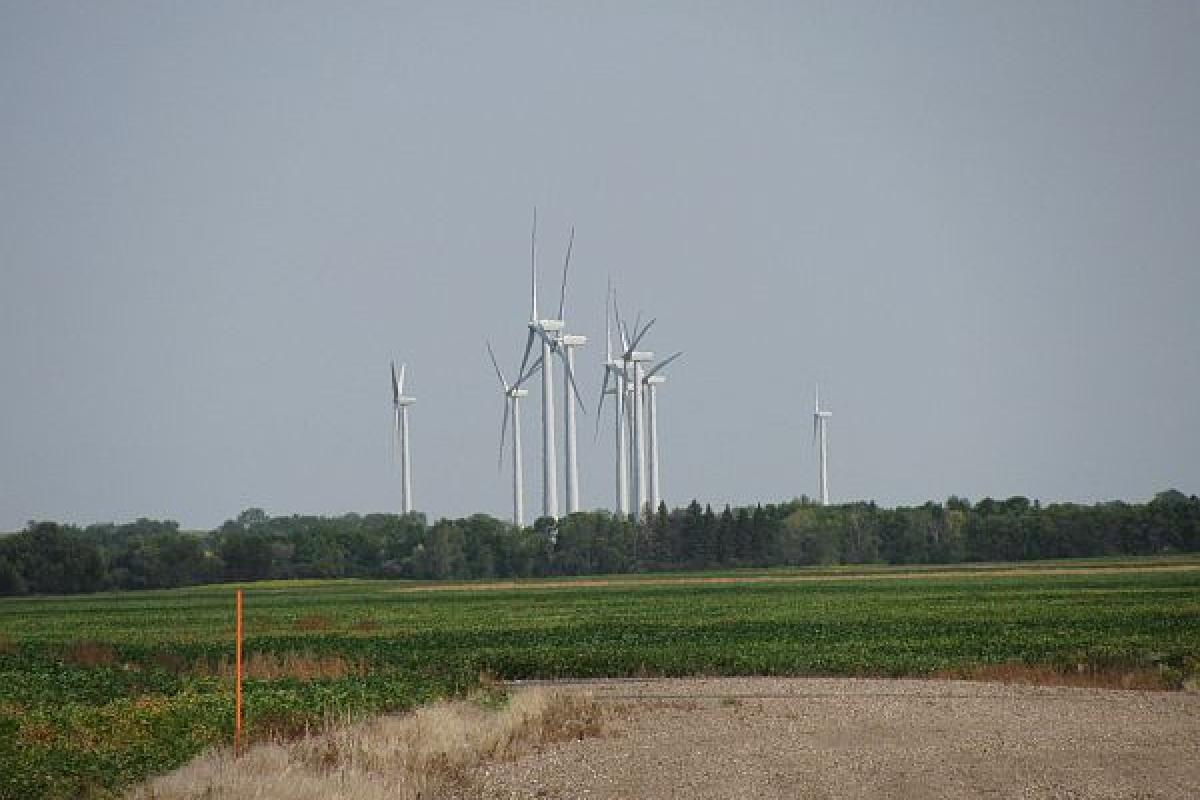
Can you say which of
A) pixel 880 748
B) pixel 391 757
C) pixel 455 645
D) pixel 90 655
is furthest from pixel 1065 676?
pixel 90 655

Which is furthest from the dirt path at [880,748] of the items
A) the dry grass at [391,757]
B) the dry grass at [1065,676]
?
the dry grass at [1065,676]

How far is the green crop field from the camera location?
115 ft

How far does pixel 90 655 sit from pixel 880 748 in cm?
3537

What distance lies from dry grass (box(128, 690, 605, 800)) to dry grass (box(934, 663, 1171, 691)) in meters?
13.5

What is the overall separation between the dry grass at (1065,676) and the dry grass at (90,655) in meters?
24.7

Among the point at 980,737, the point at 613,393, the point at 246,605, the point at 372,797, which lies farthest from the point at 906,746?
the point at 613,393

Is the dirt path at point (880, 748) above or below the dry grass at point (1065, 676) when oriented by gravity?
below

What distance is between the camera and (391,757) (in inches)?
1227

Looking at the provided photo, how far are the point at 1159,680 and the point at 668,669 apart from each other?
44.2ft

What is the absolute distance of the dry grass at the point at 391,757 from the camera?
26.6 metres

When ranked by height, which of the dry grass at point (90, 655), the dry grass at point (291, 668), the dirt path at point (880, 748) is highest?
the dry grass at point (90, 655)

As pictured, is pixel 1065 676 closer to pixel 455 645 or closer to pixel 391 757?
pixel 391 757

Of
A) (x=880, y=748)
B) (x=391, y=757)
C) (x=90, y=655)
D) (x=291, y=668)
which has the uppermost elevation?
(x=90, y=655)

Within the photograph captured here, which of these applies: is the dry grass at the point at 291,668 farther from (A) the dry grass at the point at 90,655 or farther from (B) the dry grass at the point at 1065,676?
(B) the dry grass at the point at 1065,676
